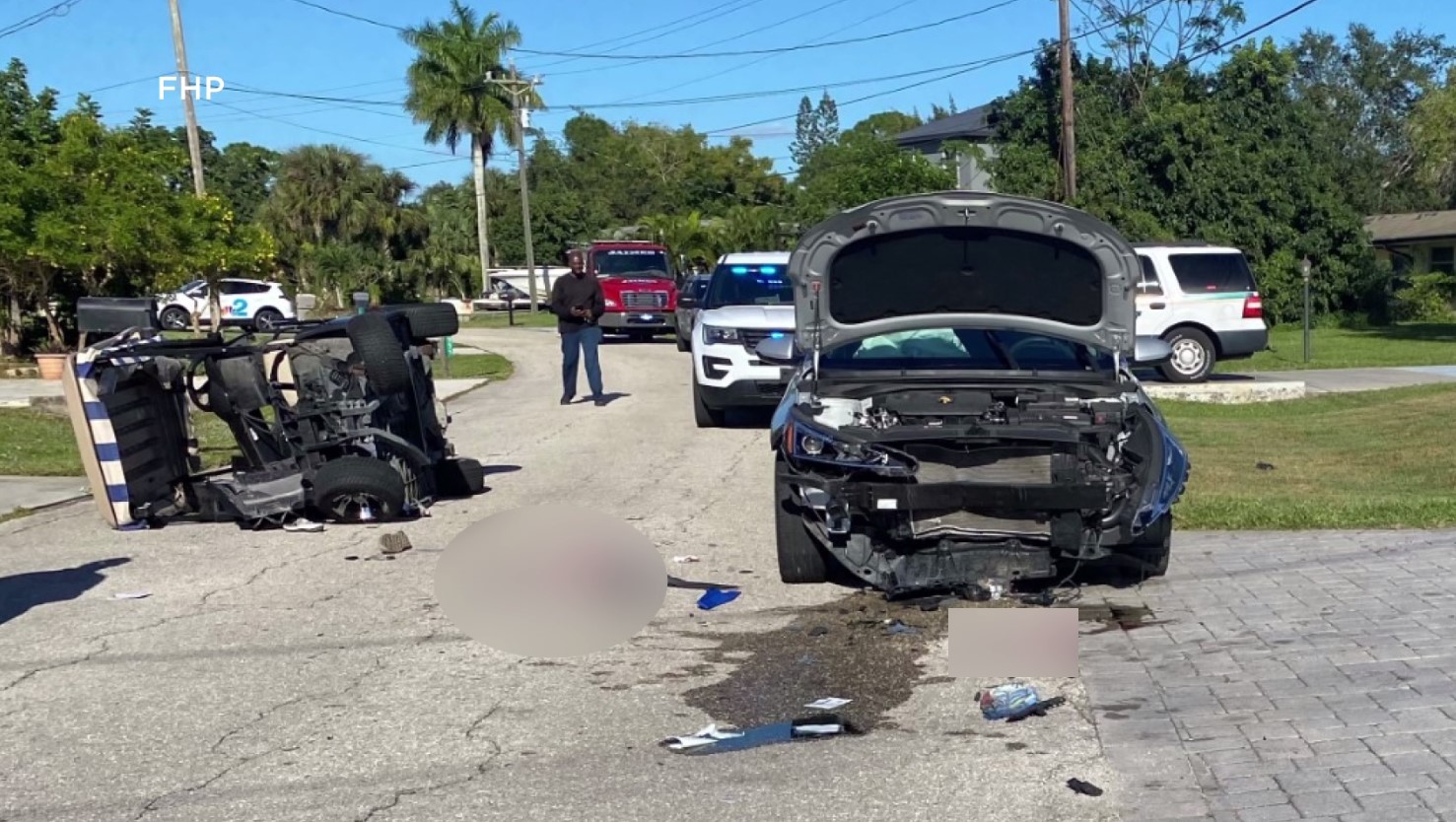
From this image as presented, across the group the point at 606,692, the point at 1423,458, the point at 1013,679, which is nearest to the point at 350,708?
the point at 606,692

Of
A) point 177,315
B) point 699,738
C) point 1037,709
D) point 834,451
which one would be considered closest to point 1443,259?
point 177,315

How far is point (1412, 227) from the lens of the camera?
49.0m

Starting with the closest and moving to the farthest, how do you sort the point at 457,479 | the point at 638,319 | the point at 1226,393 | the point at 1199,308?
the point at 457,479
the point at 1226,393
the point at 1199,308
the point at 638,319

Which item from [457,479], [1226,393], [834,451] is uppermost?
[834,451]

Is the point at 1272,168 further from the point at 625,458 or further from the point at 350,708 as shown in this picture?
the point at 350,708

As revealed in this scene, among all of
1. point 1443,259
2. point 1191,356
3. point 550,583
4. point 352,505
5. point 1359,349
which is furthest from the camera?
point 1443,259

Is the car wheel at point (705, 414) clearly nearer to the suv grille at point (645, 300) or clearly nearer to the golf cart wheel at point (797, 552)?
the golf cart wheel at point (797, 552)

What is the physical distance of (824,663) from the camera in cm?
647

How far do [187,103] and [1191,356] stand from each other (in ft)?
74.9

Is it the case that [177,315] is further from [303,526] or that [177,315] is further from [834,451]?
[834,451]

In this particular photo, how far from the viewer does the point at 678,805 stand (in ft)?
15.8

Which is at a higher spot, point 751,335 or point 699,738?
point 751,335

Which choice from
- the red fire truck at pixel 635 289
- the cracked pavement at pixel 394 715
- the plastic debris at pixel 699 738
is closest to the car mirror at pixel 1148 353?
the cracked pavement at pixel 394 715

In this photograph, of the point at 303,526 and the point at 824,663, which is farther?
the point at 303,526
